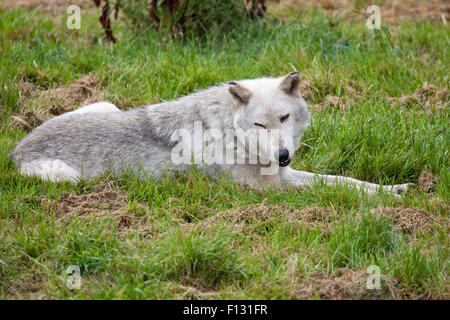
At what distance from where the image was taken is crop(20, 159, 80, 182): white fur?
515cm

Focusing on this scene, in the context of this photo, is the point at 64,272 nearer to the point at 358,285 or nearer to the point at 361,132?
the point at 358,285

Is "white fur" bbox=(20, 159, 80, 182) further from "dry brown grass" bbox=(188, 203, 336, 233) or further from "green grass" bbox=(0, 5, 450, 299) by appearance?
"dry brown grass" bbox=(188, 203, 336, 233)

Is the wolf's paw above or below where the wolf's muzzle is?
below

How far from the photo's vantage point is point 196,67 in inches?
288

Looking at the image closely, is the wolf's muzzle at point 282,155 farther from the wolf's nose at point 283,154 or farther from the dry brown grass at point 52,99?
the dry brown grass at point 52,99

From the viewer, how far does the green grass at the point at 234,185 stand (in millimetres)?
3695

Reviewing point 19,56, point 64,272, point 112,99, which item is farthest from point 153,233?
point 19,56

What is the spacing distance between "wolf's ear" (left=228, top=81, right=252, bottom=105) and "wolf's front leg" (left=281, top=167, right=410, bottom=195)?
34.6 inches

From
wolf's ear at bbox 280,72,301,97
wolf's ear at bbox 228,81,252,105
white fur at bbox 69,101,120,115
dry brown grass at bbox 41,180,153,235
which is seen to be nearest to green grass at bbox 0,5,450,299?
dry brown grass at bbox 41,180,153,235

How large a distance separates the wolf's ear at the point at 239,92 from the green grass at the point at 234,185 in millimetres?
820

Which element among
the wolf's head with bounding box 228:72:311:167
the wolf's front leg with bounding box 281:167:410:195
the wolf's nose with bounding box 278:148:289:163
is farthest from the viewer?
the wolf's front leg with bounding box 281:167:410:195
